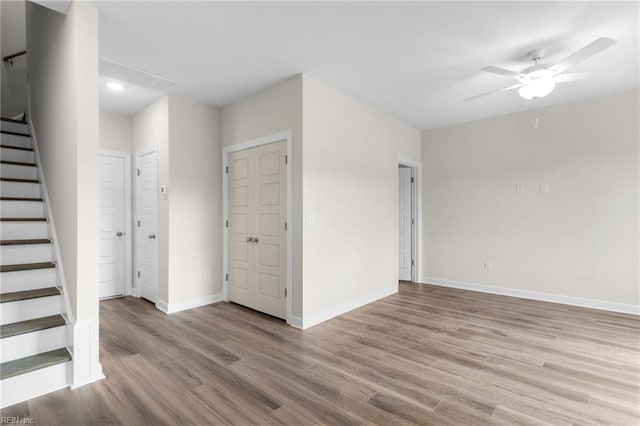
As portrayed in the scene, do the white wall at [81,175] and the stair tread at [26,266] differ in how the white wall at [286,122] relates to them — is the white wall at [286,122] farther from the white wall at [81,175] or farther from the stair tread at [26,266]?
the stair tread at [26,266]

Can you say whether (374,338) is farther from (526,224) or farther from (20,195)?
(20,195)

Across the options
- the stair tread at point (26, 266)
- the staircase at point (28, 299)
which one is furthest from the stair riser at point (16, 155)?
the stair tread at point (26, 266)

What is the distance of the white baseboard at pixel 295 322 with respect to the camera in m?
3.32

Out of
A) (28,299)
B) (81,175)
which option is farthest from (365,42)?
(28,299)

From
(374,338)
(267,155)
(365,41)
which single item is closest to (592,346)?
(374,338)

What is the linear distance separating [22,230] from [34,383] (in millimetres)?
1486

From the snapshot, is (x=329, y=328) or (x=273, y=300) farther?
(x=273, y=300)

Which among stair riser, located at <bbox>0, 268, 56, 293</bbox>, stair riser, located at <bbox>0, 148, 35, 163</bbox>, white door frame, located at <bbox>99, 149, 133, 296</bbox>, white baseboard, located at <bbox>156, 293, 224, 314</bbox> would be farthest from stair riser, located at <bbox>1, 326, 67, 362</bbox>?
white door frame, located at <bbox>99, 149, 133, 296</bbox>

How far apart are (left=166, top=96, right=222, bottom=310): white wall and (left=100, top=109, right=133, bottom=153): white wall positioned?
1322mm

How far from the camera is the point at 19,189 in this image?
3135 mm

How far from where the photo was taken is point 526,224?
14.8 ft

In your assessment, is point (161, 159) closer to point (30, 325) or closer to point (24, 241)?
point (24, 241)

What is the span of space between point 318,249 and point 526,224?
3.25 metres

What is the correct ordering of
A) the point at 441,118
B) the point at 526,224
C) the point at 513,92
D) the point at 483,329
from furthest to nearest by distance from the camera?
the point at 441,118 → the point at 526,224 → the point at 513,92 → the point at 483,329
